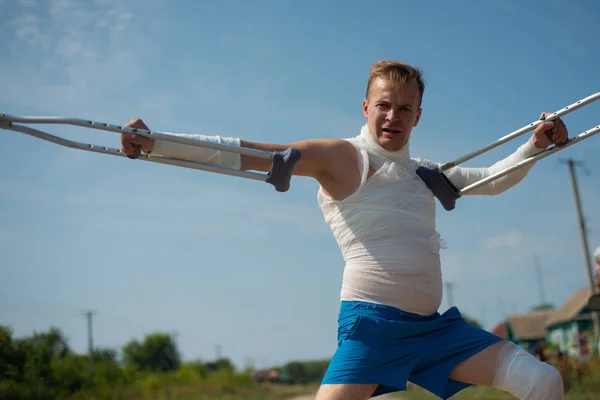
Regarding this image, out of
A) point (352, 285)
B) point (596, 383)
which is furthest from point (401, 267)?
point (596, 383)

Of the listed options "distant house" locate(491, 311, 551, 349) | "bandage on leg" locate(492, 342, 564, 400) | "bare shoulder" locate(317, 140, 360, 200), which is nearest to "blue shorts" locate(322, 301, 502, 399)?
"bandage on leg" locate(492, 342, 564, 400)

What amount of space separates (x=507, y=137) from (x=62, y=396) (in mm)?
10305

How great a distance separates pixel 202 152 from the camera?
2.69m

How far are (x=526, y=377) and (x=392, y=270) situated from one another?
0.70 m

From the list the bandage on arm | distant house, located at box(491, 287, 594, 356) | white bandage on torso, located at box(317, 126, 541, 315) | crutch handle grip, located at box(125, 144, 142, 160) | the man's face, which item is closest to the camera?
crutch handle grip, located at box(125, 144, 142, 160)

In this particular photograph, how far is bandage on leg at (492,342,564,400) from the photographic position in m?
2.90

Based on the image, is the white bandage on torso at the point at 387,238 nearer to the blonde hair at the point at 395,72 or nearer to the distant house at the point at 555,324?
the blonde hair at the point at 395,72

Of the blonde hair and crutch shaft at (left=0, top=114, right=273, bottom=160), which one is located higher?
the blonde hair

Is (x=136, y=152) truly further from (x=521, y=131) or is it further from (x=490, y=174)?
(x=490, y=174)

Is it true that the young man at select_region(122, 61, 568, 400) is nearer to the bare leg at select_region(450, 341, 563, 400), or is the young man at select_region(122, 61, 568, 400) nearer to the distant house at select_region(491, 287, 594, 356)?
the bare leg at select_region(450, 341, 563, 400)

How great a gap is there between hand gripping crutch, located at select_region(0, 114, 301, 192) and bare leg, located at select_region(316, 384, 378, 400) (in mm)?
818

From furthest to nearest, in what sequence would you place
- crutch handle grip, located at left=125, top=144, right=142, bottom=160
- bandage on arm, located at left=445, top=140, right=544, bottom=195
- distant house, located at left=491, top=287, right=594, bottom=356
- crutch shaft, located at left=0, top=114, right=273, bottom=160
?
distant house, located at left=491, top=287, right=594, bottom=356
bandage on arm, located at left=445, top=140, right=544, bottom=195
crutch handle grip, located at left=125, top=144, right=142, bottom=160
crutch shaft, located at left=0, top=114, right=273, bottom=160

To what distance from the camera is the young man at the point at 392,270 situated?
115 inches

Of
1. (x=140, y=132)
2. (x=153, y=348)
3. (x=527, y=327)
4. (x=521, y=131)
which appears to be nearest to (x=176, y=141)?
(x=140, y=132)
